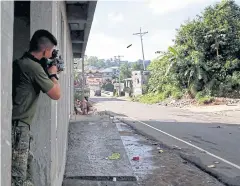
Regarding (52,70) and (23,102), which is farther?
(52,70)

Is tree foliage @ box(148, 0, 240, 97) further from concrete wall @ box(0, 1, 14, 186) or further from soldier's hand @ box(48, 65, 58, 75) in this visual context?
concrete wall @ box(0, 1, 14, 186)

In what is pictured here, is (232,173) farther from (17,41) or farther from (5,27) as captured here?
(5,27)

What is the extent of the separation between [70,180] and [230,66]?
2838 centimetres

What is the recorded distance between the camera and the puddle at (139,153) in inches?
262

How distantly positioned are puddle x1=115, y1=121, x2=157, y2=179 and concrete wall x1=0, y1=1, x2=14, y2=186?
4.25m

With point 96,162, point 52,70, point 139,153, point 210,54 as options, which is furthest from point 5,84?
point 210,54

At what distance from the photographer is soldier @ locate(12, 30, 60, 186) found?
10.00 feet

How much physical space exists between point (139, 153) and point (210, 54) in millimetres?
27076

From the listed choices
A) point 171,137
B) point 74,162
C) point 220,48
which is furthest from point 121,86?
point 74,162

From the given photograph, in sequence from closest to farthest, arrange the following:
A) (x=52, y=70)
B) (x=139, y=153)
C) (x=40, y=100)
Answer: (x=52, y=70)
(x=40, y=100)
(x=139, y=153)

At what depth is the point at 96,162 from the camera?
690 cm

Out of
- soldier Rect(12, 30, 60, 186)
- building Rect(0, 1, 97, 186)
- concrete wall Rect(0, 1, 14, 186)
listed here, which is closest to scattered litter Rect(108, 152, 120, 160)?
building Rect(0, 1, 97, 186)

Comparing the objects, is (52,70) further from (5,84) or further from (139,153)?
(139,153)

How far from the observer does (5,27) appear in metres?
2.04
